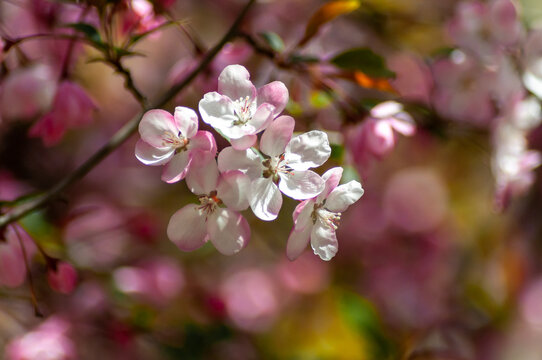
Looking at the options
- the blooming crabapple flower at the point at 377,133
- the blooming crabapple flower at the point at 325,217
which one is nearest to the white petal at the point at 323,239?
the blooming crabapple flower at the point at 325,217

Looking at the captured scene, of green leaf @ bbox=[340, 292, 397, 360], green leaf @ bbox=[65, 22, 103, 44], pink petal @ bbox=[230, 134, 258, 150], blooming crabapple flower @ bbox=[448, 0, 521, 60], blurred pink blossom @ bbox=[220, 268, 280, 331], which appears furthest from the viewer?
blurred pink blossom @ bbox=[220, 268, 280, 331]

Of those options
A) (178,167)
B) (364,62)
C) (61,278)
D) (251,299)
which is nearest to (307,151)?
(178,167)

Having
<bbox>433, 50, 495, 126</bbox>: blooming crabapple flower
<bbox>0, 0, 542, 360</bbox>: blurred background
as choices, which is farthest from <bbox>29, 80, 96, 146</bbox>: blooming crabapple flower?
<bbox>433, 50, 495, 126</bbox>: blooming crabapple flower

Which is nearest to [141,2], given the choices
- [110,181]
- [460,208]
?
[110,181]

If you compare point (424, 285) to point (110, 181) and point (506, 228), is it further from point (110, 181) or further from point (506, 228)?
point (110, 181)

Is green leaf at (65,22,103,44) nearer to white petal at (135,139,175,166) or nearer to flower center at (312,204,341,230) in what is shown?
white petal at (135,139,175,166)

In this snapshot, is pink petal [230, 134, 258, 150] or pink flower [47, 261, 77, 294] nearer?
pink petal [230, 134, 258, 150]

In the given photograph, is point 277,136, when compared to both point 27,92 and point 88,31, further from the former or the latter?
point 27,92
